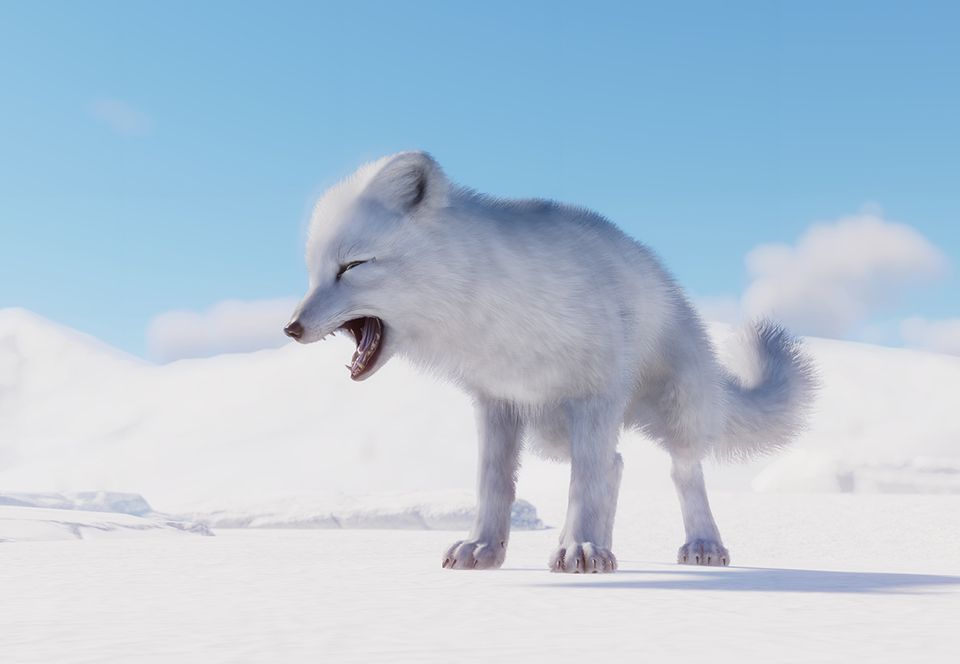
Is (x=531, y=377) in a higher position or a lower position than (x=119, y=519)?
higher

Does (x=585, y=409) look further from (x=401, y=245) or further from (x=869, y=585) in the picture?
(x=869, y=585)

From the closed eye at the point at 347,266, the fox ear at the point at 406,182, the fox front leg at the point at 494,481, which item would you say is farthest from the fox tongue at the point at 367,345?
the fox front leg at the point at 494,481

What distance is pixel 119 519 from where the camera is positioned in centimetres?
650

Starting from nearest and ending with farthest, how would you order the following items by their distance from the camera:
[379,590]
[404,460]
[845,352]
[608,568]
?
[379,590], [608,568], [404,460], [845,352]

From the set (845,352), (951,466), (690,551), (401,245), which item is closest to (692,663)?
(401,245)

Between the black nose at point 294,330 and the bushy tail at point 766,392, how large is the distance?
2.02 metres

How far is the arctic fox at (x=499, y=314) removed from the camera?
11.1 feet

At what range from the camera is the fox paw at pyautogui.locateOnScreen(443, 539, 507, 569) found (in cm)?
364

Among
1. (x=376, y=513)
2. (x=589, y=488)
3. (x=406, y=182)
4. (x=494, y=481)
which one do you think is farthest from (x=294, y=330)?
(x=376, y=513)

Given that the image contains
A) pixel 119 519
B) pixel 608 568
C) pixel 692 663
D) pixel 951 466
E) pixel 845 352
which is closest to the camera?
pixel 692 663

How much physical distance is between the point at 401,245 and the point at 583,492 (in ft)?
→ 3.37

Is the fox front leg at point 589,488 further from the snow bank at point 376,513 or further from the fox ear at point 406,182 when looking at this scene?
the snow bank at point 376,513

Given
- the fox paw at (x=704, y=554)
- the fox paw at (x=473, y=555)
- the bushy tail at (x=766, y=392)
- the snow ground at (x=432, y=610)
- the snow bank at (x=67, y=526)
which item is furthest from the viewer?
the snow bank at (x=67, y=526)

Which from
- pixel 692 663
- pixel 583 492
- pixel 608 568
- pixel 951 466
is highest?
pixel 951 466
